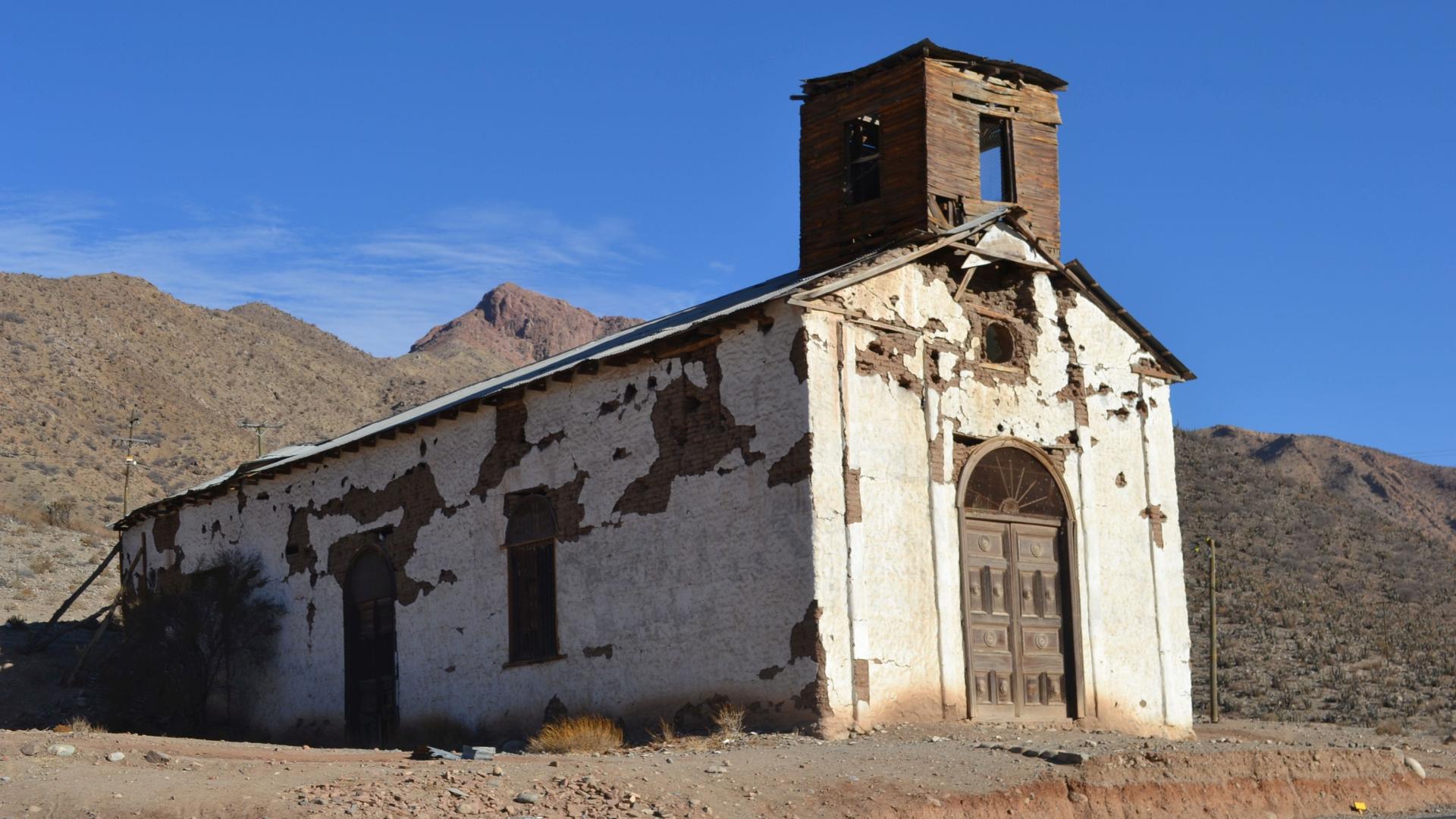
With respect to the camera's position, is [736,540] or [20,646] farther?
[20,646]

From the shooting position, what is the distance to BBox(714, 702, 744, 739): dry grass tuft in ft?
51.5

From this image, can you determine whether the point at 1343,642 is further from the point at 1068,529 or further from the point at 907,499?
the point at 907,499

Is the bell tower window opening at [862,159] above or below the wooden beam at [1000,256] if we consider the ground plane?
above

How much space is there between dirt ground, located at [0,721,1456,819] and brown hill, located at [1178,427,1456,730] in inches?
449

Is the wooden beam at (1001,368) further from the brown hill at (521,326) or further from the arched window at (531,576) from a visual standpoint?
the brown hill at (521,326)

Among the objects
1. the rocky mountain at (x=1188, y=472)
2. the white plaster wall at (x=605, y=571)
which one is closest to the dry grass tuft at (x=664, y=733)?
the white plaster wall at (x=605, y=571)

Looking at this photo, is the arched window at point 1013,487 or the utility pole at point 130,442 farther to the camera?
the utility pole at point 130,442

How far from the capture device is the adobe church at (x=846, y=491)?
16078 millimetres

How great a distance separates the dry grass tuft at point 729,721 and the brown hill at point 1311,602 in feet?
44.6

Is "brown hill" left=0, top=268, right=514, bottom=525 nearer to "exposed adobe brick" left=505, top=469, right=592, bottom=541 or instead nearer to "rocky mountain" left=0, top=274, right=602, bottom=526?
"rocky mountain" left=0, top=274, right=602, bottom=526

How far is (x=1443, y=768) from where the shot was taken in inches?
672

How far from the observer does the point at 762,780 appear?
12484 mm

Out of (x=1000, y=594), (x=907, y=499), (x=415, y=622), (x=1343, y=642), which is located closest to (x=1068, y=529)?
(x=1000, y=594)

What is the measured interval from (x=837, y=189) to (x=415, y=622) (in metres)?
8.14
